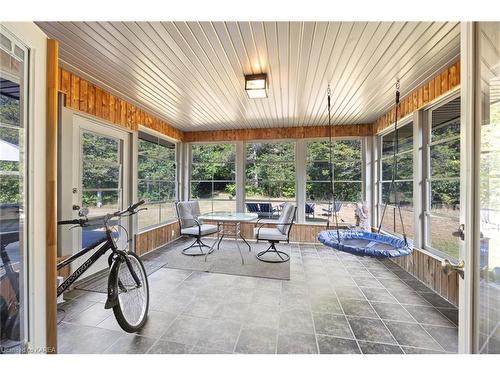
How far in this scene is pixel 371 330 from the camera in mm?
1929

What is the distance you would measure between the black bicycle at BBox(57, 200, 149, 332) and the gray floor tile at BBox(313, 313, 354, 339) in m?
1.59

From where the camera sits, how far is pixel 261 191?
201 inches

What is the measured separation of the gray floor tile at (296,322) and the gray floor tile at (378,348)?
1.33ft

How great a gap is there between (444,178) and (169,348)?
3344 millimetres

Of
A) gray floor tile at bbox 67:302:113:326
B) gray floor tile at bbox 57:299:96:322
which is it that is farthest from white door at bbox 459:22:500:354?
gray floor tile at bbox 57:299:96:322

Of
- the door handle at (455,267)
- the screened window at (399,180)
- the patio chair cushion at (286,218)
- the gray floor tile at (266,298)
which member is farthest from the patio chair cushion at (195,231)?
the door handle at (455,267)

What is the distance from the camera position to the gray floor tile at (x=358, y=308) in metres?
2.17

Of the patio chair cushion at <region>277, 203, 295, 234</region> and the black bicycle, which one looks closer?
the black bicycle

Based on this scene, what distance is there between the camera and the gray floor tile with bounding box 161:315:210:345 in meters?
1.78

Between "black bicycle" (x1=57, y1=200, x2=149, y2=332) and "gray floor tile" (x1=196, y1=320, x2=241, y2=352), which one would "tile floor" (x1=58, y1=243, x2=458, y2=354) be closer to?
"gray floor tile" (x1=196, y1=320, x2=241, y2=352)

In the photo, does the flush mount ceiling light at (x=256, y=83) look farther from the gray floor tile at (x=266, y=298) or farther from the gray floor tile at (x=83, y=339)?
the gray floor tile at (x=83, y=339)

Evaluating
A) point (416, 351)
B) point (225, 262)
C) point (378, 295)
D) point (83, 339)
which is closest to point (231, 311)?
point (83, 339)

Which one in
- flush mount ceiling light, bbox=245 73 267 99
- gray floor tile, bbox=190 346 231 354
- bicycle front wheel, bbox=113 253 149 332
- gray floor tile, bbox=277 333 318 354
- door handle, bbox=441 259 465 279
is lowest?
gray floor tile, bbox=277 333 318 354
